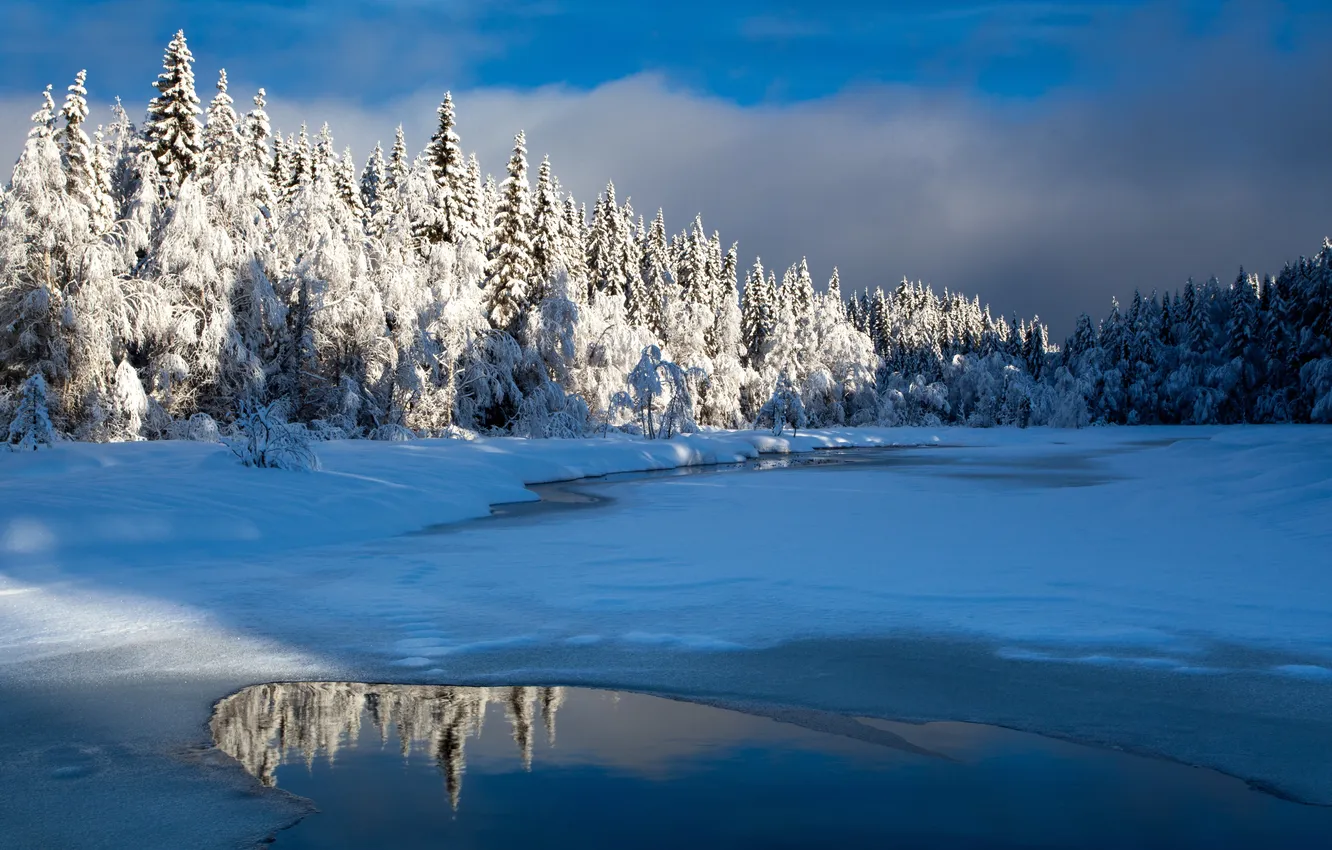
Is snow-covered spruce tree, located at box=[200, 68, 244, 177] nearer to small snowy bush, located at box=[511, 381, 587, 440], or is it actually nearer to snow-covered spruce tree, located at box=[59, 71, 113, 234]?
snow-covered spruce tree, located at box=[59, 71, 113, 234]

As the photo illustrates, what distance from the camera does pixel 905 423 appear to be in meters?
83.2

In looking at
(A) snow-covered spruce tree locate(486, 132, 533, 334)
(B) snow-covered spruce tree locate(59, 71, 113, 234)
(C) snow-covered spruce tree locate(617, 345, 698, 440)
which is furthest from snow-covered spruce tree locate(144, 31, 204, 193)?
(C) snow-covered spruce tree locate(617, 345, 698, 440)

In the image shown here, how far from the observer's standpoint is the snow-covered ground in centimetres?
590

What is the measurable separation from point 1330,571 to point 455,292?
94.5ft

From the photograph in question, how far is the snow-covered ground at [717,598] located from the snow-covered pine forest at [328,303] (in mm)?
4980

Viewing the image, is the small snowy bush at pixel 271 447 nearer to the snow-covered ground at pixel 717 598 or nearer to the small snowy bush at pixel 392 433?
the snow-covered ground at pixel 717 598

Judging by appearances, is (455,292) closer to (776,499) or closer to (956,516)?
(776,499)

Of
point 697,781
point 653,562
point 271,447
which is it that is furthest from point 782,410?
point 697,781

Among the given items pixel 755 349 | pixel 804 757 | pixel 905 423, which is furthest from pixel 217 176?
pixel 905 423

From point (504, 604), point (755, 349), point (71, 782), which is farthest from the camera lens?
point (755, 349)

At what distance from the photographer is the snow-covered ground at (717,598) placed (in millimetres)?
5902

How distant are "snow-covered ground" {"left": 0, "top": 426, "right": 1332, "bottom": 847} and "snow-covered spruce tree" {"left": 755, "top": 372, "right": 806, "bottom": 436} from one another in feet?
112

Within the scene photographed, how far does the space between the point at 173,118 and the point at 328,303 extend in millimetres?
8130

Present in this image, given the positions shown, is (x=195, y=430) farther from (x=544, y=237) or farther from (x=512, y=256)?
(x=544, y=237)
